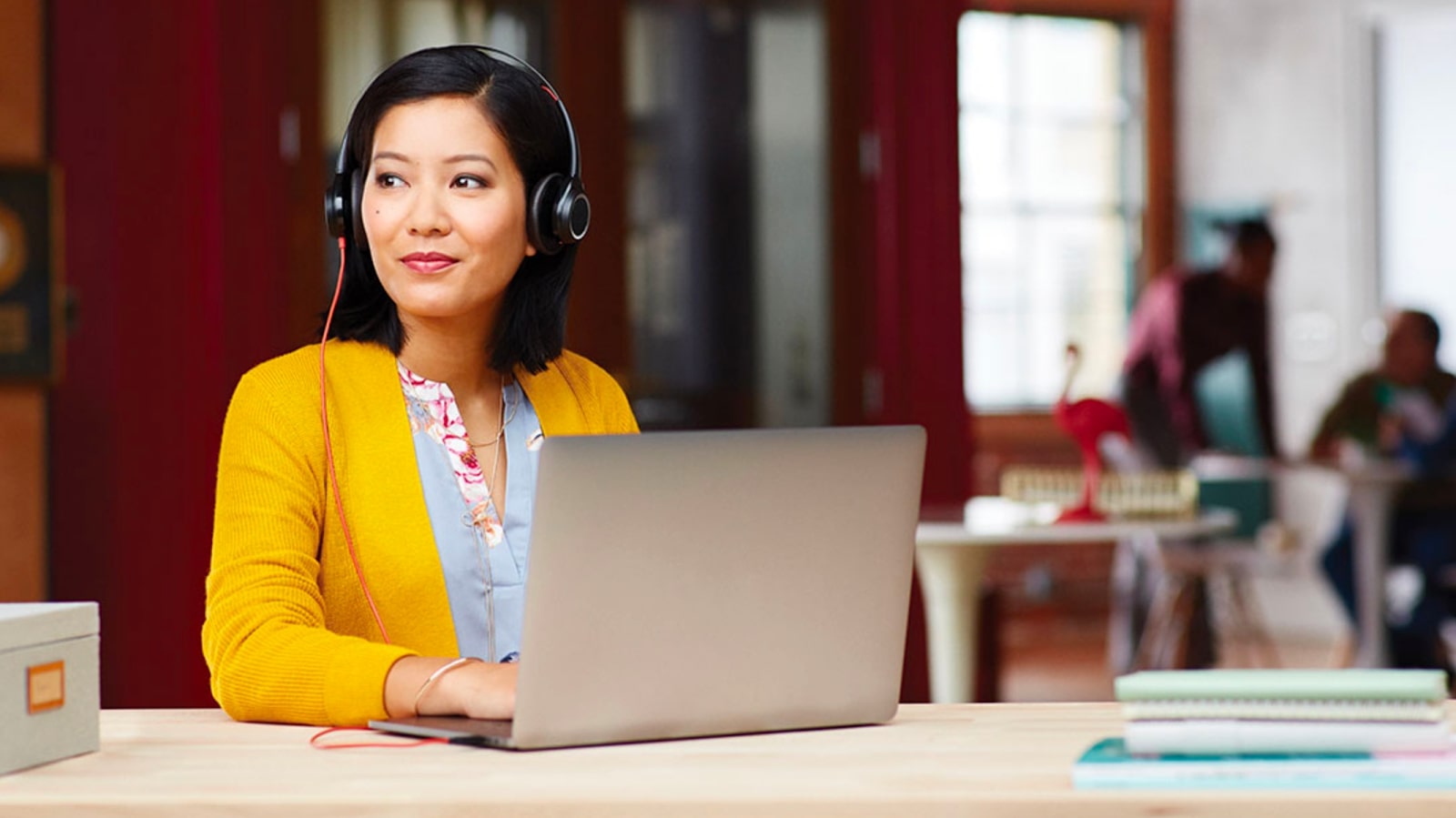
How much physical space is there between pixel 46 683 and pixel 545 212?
607mm

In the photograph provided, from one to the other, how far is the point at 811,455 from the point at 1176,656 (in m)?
4.31

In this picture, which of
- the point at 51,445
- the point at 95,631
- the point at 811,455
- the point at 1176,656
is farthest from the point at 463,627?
the point at 1176,656

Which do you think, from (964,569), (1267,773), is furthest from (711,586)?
(964,569)

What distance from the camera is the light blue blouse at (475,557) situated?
5.27 ft

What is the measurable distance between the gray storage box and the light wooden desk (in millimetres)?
15

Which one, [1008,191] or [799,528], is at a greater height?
[1008,191]

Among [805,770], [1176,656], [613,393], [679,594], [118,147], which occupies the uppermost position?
[118,147]

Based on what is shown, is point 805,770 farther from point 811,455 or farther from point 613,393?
point 613,393

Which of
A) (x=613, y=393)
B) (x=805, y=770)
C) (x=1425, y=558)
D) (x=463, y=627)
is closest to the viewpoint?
(x=805, y=770)

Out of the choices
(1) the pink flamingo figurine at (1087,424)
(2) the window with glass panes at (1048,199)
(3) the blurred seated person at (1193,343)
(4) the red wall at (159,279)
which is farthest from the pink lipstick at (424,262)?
(2) the window with glass panes at (1048,199)

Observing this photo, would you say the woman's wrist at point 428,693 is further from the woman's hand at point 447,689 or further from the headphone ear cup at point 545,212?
the headphone ear cup at point 545,212

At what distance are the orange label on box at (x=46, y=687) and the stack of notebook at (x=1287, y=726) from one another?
66cm

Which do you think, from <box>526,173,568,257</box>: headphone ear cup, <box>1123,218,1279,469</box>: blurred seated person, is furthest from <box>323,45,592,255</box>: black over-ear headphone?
<box>1123,218,1279,469</box>: blurred seated person

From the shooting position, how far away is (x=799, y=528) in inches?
48.8
